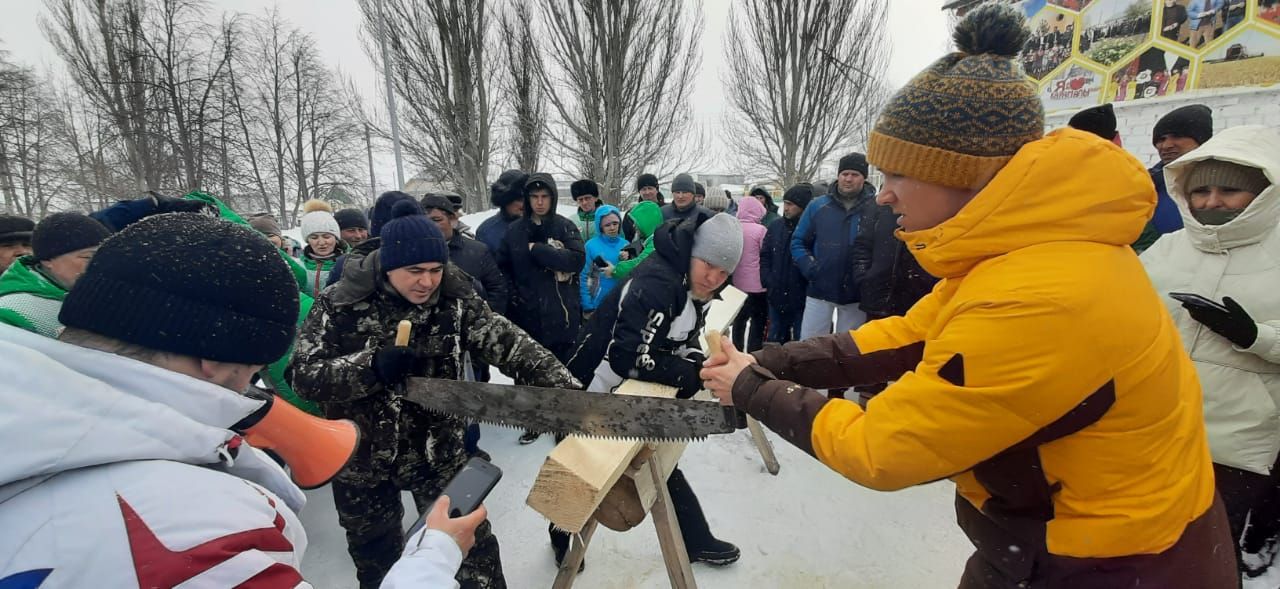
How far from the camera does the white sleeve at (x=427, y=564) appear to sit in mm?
1104

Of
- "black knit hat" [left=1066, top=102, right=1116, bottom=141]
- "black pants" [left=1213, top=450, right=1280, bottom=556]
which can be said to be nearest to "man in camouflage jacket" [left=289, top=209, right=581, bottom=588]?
"black pants" [left=1213, top=450, right=1280, bottom=556]

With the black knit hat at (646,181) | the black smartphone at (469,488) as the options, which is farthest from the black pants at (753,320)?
the black smartphone at (469,488)

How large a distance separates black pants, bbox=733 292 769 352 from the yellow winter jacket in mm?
4913

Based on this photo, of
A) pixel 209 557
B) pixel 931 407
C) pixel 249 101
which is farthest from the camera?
pixel 249 101

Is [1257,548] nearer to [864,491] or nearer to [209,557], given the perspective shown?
[864,491]

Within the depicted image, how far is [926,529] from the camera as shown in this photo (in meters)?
3.19

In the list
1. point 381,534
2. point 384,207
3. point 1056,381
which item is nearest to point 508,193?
point 384,207

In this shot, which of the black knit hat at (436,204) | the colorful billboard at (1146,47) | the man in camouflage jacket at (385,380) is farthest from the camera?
the colorful billboard at (1146,47)

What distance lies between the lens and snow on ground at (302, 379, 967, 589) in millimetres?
2861

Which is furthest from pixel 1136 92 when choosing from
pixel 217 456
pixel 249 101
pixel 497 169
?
pixel 249 101

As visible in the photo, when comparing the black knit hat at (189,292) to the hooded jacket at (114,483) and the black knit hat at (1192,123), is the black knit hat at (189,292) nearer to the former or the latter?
the hooded jacket at (114,483)

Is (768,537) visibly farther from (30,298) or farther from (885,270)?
(30,298)

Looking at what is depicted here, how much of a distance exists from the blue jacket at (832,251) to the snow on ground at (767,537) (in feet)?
5.33

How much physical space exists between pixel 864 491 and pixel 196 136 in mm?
19489
